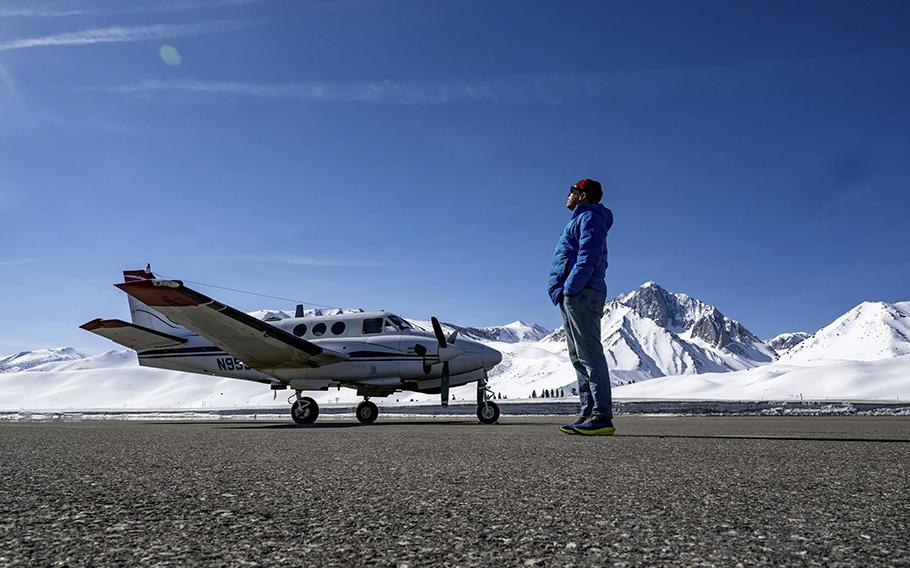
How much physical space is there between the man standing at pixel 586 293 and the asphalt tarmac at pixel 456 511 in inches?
96.0

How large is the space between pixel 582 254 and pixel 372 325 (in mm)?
10165

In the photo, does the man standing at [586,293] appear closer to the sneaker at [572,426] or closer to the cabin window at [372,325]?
the sneaker at [572,426]

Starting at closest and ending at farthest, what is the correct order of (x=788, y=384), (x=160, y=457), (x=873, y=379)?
(x=160, y=457), (x=873, y=379), (x=788, y=384)

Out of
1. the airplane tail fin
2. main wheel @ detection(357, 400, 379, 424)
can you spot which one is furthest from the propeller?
the airplane tail fin

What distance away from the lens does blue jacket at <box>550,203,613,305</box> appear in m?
6.70

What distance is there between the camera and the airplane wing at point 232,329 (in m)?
11.9

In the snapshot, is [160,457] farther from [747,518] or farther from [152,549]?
[747,518]

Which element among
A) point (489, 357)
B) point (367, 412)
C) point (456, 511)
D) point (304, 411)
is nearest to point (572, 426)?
point (456, 511)

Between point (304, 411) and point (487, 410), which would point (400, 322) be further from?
point (487, 410)

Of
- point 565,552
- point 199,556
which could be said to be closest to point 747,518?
point 565,552

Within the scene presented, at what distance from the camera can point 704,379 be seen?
229ft

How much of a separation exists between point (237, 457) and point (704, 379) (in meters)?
72.6

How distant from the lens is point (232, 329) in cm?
1364

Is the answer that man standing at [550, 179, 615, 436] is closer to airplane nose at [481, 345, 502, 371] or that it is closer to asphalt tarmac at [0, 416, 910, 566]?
asphalt tarmac at [0, 416, 910, 566]
